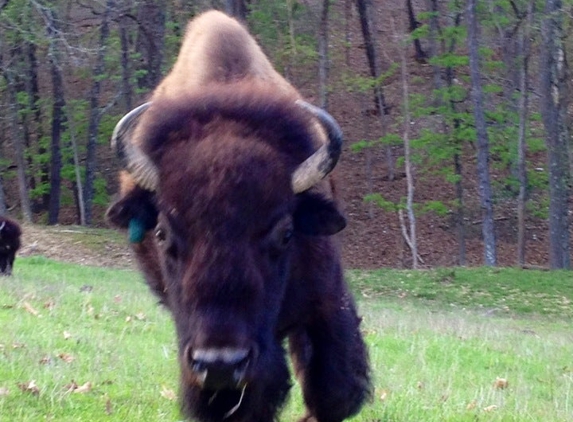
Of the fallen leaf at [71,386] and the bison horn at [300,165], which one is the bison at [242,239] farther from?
the fallen leaf at [71,386]

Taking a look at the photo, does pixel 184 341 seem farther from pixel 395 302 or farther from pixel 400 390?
pixel 395 302

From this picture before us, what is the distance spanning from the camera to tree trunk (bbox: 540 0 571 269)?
26312mm

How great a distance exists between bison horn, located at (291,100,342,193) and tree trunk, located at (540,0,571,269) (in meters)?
22.2

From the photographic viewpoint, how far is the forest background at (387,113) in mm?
28578

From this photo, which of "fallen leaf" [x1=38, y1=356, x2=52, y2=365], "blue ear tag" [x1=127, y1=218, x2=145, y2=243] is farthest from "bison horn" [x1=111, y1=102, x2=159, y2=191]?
"fallen leaf" [x1=38, y1=356, x2=52, y2=365]

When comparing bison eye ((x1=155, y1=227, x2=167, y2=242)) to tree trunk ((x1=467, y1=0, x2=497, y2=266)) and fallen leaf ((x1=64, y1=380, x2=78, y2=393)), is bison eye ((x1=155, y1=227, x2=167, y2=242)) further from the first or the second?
tree trunk ((x1=467, y1=0, x2=497, y2=266))

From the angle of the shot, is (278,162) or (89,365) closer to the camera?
(278,162)

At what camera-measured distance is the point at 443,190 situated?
39.8m

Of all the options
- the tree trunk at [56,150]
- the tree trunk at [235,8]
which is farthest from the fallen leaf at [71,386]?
the tree trunk at [56,150]

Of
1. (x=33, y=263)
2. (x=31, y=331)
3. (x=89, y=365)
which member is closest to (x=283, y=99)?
(x=89, y=365)

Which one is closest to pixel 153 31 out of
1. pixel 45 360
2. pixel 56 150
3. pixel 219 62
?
pixel 56 150

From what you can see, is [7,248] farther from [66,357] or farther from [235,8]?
[235,8]

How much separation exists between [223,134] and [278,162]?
0.33 metres

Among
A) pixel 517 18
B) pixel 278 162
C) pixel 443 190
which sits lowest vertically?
pixel 443 190
